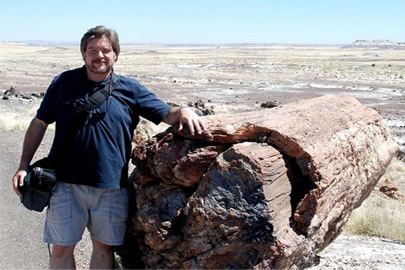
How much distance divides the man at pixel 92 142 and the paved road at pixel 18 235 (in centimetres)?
248

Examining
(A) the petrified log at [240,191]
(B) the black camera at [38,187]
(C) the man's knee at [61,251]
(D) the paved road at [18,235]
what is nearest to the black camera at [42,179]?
(B) the black camera at [38,187]

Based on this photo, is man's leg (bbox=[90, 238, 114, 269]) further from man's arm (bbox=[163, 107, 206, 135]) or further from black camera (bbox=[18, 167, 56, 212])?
man's arm (bbox=[163, 107, 206, 135])

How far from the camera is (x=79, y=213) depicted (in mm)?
4285

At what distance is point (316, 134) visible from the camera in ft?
15.4

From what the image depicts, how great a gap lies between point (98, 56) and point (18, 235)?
14.2 feet

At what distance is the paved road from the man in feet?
8.14

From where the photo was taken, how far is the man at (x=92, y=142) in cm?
412

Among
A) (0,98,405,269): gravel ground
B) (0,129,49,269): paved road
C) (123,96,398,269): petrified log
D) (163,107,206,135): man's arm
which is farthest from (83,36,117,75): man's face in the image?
(0,129,49,269): paved road

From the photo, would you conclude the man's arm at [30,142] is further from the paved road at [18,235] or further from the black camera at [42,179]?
the paved road at [18,235]

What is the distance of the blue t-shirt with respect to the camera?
411 centimetres

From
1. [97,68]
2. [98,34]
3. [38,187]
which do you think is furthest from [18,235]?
[98,34]

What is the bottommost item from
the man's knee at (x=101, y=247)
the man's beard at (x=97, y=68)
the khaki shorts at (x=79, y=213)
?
the man's knee at (x=101, y=247)

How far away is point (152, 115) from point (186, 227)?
0.95 m

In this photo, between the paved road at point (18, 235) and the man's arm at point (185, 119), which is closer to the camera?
the man's arm at point (185, 119)
